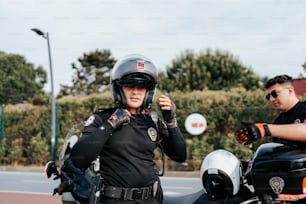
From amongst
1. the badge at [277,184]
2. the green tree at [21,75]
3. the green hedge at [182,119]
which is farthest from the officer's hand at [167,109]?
the green tree at [21,75]

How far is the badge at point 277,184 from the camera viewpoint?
7.71 ft

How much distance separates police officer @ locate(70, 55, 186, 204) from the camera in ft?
7.33

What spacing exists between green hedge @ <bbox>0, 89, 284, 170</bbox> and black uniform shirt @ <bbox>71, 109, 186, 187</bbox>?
7534 mm

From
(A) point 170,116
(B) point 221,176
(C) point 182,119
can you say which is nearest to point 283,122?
(B) point 221,176

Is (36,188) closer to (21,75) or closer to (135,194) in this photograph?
(135,194)

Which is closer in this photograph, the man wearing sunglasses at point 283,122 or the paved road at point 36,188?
the man wearing sunglasses at point 283,122

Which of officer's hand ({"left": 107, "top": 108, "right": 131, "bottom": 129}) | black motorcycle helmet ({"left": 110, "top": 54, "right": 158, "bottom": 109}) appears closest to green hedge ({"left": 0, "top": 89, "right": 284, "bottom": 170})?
black motorcycle helmet ({"left": 110, "top": 54, "right": 158, "bottom": 109})

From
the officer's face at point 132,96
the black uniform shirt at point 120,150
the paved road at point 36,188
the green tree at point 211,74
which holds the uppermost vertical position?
the green tree at point 211,74

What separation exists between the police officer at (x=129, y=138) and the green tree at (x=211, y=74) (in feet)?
76.9

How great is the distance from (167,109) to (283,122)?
2.62ft

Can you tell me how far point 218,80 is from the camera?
26734 mm

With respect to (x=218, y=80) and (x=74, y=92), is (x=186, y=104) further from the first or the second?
(x=74, y=92)

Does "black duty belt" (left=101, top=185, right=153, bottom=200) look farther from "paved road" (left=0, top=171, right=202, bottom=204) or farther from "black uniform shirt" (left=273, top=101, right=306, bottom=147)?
"paved road" (left=0, top=171, right=202, bottom=204)

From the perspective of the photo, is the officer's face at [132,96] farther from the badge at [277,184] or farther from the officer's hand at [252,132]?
the badge at [277,184]
